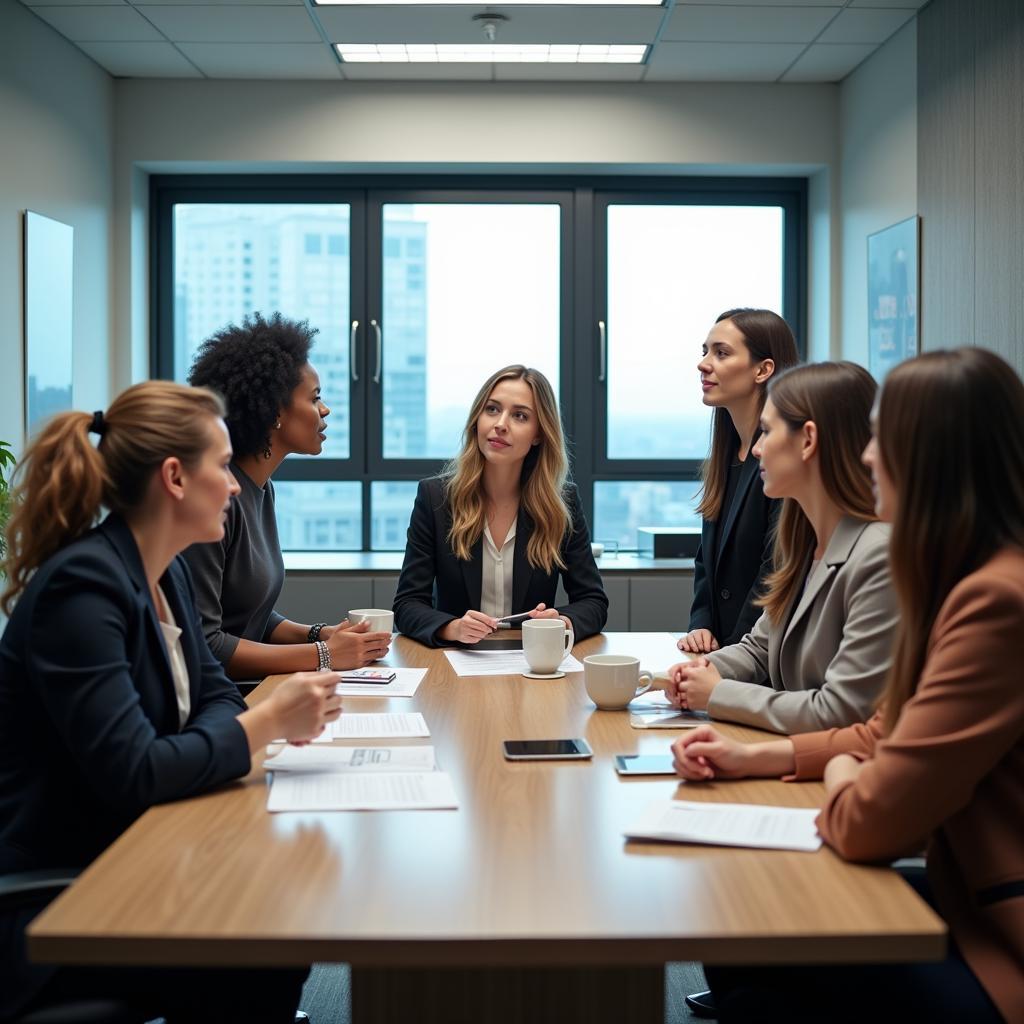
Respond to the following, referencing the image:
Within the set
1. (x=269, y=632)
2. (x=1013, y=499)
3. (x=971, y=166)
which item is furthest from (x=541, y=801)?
(x=971, y=166)

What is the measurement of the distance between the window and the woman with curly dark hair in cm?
236

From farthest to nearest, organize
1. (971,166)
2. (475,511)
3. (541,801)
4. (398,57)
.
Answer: (398,57) < (971,166) < (475,511) < (541,801)

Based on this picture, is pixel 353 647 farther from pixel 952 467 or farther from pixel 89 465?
pixel 952 467

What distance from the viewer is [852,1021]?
1.35 metres

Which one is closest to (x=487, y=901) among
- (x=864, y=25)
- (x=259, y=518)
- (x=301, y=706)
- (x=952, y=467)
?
(x=301, y=706)

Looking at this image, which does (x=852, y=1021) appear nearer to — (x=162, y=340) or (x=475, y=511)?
(x=475, y=511)

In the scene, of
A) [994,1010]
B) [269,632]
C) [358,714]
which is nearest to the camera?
[994,1010]

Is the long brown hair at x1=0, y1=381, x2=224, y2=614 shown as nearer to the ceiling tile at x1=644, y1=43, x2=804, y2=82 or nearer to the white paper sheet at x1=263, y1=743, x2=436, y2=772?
the white paper sheet at x1=263, y1=743, x2=436, y2=772

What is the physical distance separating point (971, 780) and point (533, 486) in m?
1.84

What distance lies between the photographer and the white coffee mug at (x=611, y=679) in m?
1.94

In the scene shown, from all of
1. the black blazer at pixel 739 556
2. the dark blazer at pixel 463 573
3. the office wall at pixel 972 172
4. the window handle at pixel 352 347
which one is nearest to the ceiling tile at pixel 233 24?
the window handle at pixel 352 347

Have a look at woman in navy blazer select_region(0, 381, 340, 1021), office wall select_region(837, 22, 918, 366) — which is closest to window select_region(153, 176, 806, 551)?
office wall select_region(837, 22, 918, 366)

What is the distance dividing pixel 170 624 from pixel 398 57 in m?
3.40

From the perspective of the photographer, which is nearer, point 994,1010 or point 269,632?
point 994,1010
